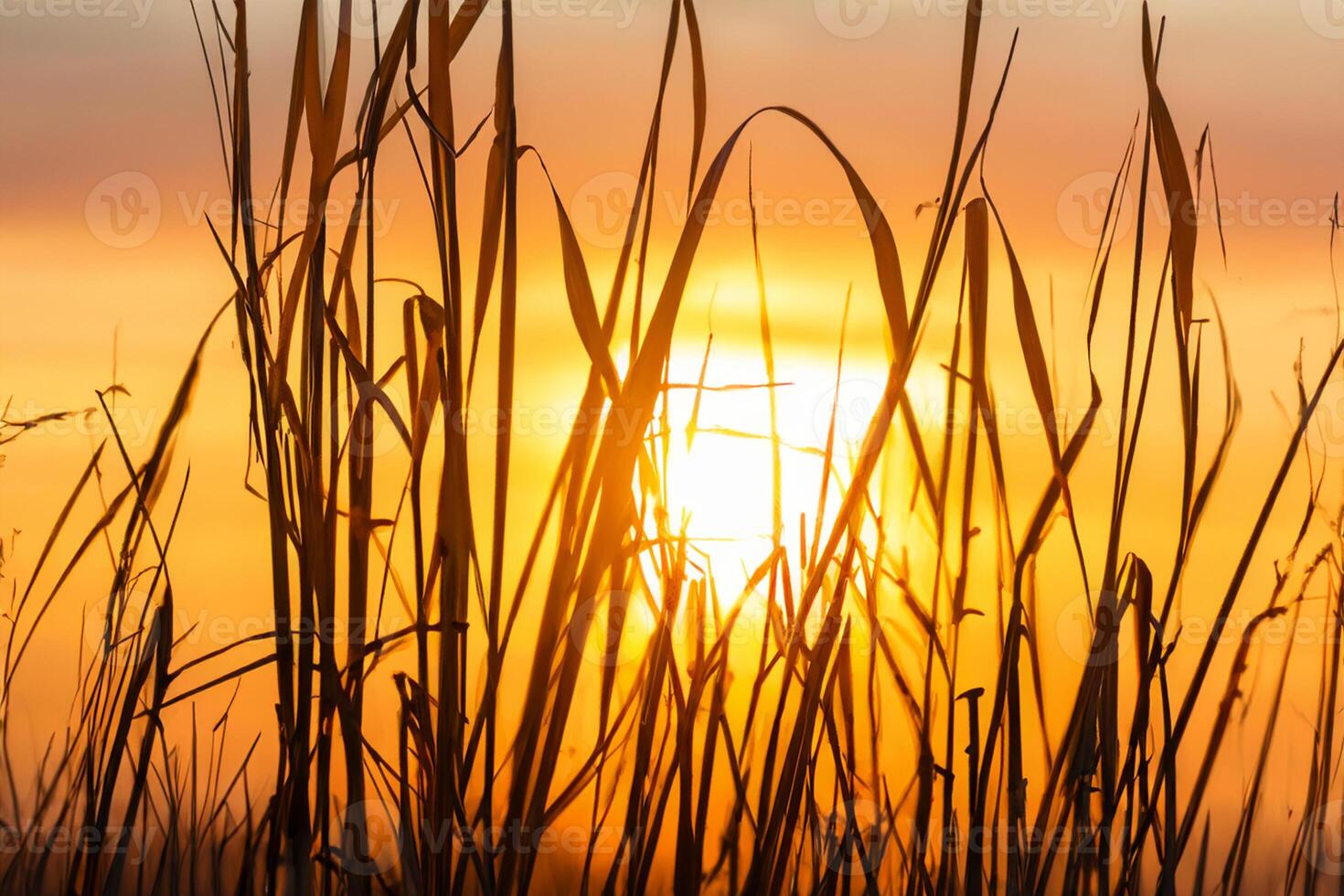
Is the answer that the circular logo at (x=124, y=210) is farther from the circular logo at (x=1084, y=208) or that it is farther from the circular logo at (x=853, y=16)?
the circular logo at (x=1084, y=208)

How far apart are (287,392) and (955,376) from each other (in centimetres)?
58

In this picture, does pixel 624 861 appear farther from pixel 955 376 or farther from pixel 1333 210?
pixel 1333 210

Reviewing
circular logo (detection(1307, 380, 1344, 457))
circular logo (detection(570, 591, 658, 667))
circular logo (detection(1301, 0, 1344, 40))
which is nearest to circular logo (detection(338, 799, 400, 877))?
circular logo (detection(570, 591, 658, 667))

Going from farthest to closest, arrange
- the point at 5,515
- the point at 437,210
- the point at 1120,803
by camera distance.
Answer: the point at 5,515 → the point at 1120,803 → the point at 437,210

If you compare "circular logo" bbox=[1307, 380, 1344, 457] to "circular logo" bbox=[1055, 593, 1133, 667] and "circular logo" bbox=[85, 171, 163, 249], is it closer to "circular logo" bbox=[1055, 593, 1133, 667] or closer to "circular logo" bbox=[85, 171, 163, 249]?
"circular logo" bbox=[1055, 593, 1133, 667]

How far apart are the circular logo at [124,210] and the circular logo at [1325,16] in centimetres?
123

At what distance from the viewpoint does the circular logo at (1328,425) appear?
90cm

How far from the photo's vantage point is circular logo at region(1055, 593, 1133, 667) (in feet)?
2.44

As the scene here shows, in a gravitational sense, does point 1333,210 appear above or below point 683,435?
above

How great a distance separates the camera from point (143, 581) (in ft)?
2.69

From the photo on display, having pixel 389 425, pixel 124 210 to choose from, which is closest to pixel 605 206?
pixel 389 425

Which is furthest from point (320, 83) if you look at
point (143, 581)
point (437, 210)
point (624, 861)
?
point (624, 861)

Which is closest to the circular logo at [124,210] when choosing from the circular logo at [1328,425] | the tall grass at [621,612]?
the tall grass at [621,612]

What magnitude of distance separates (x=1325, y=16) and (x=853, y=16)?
51 centimetres
